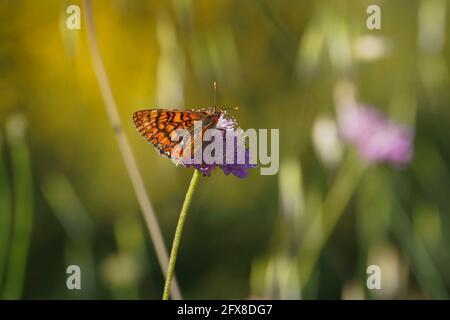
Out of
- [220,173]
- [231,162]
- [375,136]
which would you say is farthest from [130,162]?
[375,136]

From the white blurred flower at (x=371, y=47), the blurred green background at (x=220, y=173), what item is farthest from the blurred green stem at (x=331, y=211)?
the white blurred flower at (x=371, y=47)

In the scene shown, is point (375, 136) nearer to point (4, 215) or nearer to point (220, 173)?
point (220, 173)

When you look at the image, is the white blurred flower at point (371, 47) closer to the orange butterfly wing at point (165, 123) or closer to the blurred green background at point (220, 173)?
the blurred green background at point (220, 173)

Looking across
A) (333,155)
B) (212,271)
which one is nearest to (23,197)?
(212,271)

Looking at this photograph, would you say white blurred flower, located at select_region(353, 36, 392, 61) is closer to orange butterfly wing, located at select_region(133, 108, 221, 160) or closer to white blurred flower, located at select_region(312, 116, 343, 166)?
white blurred flower, located at select_region(312, 116, 343, 166)

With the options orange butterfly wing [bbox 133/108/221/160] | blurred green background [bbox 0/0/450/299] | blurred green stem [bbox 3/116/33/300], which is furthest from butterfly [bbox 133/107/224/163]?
blurred green stem [bbox 3/116/33/300]
